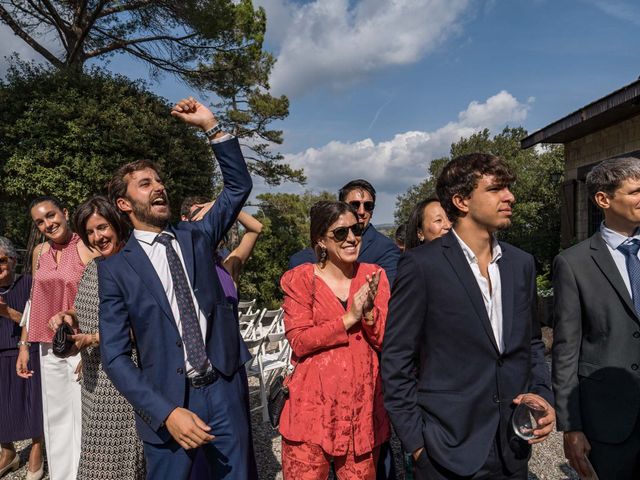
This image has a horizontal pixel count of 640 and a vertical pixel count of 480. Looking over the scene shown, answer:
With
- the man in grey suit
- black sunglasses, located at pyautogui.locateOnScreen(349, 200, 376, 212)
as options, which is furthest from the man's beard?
the man in grey suit

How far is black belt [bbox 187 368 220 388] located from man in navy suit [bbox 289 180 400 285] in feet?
3.83

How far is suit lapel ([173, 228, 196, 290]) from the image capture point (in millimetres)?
2354

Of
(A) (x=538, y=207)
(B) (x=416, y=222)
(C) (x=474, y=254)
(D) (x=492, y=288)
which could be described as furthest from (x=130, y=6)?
(A) (x=538, y=207)

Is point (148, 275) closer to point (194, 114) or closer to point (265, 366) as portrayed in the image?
point (194, 114)

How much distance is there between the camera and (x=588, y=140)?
34.8 feet

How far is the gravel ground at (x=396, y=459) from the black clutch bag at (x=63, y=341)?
2.28 m

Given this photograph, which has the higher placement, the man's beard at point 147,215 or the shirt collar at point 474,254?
the man's beard at point 147,215

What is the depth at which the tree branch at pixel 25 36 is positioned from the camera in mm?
9555

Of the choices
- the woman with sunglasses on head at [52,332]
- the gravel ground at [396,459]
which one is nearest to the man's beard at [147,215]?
the woman with sunglasses on head at [52,332]

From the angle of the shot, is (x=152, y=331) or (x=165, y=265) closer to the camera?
(x=152, y=331)

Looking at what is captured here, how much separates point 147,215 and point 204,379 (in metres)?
0.86

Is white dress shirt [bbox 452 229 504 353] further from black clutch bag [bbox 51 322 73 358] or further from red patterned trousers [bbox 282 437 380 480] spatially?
black clutch bag [bbox 51 322 73 358]

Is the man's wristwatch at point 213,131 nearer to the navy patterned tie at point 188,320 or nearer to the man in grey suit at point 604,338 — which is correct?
the navy patterned tie at point 188,320

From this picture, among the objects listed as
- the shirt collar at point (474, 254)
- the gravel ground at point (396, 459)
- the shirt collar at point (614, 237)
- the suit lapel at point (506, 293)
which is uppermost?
the shirt collar at point (614, 237)
